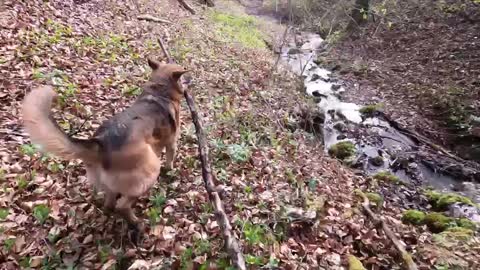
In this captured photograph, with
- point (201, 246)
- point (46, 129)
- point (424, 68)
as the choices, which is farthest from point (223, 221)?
point (424, 68)

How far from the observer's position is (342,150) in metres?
9.51

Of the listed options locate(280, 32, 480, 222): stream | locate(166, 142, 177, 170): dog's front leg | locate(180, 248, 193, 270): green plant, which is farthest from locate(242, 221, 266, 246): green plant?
locate(280, 32, 480, 222): stream

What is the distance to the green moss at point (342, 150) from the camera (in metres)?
9.42

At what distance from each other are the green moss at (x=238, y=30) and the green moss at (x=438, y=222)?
10034 millimetres

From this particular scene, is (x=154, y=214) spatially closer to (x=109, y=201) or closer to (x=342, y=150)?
(x=109, y=201)

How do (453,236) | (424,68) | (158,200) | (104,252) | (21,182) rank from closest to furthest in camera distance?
(104,252)
(21,182)
(158,200)
(453,236)
(424,68)

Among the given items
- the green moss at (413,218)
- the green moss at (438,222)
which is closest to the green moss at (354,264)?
the green moss at (413,218)

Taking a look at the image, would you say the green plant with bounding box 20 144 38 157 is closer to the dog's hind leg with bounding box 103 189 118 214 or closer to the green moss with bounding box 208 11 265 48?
the dog's hind leg with bounding box 103 189 118 214

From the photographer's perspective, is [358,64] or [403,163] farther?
[358,64]

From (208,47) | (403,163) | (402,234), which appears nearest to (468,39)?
A: (403,163)

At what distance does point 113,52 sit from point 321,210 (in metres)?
5.87

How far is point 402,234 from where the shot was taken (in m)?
5.47

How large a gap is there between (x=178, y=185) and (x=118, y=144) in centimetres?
164

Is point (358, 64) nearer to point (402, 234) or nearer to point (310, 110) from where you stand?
point (310, 110)
